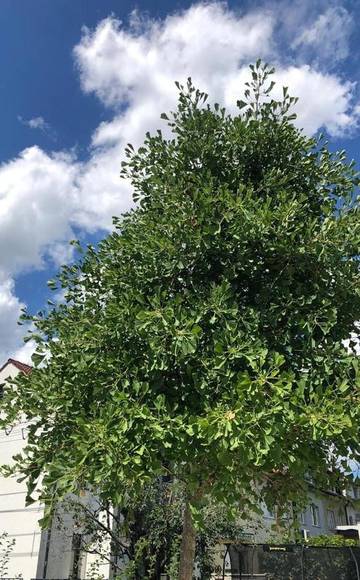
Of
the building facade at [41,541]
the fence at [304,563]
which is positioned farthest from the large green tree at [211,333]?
the building facade at [41,541]

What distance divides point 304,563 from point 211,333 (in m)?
9.15

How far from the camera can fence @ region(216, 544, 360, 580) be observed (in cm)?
1166

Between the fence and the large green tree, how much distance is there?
7070 mm

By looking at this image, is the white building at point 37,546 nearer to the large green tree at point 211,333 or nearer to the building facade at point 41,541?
the building facade at point 41,541

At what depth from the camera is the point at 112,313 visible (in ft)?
17.6

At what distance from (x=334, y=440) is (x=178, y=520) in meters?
10.2


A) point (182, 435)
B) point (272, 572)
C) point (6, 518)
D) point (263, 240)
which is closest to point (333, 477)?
point (182, 435)

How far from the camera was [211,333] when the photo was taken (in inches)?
202

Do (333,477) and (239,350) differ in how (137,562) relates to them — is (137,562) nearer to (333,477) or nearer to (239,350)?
(333,477)

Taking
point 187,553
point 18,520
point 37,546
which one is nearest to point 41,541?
point 37,546

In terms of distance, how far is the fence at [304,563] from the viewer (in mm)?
11656

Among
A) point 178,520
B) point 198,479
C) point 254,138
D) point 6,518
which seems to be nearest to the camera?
point 198,479

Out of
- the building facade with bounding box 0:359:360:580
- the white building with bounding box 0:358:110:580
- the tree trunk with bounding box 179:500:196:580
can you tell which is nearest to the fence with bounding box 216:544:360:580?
the building facade with bounding box 0:359:360:580

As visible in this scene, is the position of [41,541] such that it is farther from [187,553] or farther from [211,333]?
[211,333]
